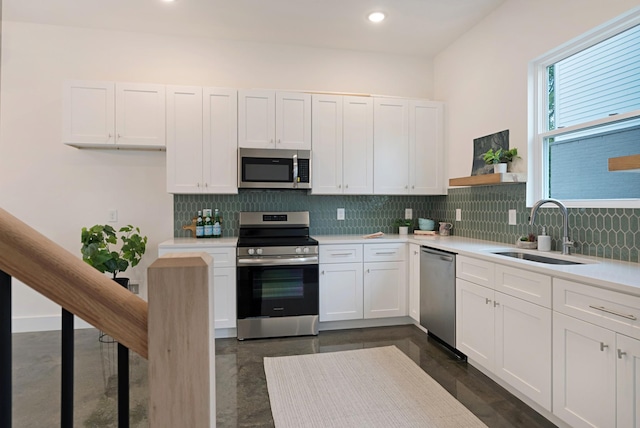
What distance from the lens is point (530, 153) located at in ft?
9.59

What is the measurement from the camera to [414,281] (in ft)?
11.7

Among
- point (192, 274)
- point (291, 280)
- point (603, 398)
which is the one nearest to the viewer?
point (192, 274)

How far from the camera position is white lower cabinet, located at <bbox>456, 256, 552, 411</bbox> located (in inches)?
80.0

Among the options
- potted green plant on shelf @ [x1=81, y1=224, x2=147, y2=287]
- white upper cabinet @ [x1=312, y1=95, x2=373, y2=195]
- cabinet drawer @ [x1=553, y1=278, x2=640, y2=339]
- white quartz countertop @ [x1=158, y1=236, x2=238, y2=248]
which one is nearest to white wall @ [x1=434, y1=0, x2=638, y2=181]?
white upper cabinet @ [x1=312, y1=95, x2=373, y2=195]

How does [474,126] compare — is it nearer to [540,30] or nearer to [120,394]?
[540,30]

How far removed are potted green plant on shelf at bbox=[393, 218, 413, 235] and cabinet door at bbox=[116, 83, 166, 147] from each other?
8.53 feet

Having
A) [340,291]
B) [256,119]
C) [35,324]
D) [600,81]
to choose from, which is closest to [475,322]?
[340,291]

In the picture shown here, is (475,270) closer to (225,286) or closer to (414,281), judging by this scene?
(414,281)

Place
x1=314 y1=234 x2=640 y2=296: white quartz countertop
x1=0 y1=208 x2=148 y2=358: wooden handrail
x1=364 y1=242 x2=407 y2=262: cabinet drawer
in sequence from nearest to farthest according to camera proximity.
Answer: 1. x1=0 y1=208 x2=148 y2=358: wooden handrail
2. x1=314 y1=234 x2=640 y2=296: white quartz countertop
3. x1=364 y1=242 x2=407 y2=262: cabinet drawer

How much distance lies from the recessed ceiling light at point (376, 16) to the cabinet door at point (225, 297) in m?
2.65

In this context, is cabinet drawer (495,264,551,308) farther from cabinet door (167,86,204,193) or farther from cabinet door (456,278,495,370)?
cabinet door (167,86,204,193)

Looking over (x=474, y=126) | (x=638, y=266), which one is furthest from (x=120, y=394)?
(x=474, y=126)

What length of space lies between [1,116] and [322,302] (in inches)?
139

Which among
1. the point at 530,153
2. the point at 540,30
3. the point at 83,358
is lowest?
the point at 83,358
